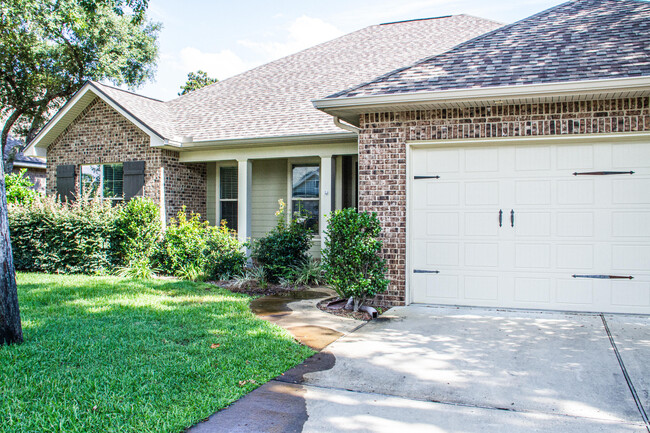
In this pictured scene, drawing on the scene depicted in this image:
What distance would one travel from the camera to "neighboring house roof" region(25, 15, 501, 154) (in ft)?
36.2

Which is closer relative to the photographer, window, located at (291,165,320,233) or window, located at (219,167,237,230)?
window, located at (291,165,320,233)

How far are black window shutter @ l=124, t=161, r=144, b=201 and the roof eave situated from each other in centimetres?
577

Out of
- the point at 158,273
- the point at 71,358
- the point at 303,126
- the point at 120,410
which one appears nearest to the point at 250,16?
the point at 303,126

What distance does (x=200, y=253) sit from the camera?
32.9ft

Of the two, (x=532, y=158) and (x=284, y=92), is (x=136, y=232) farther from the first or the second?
(x=532, y=158)

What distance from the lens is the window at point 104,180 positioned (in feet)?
38.8

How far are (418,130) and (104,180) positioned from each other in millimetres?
8293

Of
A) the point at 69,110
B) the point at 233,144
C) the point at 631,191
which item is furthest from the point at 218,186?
the point at 631,191

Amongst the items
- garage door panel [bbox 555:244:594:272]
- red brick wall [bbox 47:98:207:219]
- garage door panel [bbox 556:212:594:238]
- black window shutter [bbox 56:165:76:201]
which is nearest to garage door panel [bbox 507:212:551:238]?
garage door panel [bbox 556:212:594:238]

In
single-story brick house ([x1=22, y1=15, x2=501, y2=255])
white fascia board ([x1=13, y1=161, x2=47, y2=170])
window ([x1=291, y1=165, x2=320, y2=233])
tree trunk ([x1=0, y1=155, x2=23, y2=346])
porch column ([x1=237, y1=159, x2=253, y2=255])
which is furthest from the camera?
white fascia board ([x1=13, y1=161, x2=47, y2=170])

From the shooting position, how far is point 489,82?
21.6 ft

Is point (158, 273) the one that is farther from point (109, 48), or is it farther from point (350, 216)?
point (109, 48)

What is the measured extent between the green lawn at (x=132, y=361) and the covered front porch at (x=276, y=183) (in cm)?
378

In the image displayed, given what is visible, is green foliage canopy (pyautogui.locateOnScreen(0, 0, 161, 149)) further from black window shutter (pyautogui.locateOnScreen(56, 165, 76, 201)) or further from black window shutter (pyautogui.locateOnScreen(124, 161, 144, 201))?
black window shutter (pyautogui.locateOnScreen(124, 161, 144, 201))
